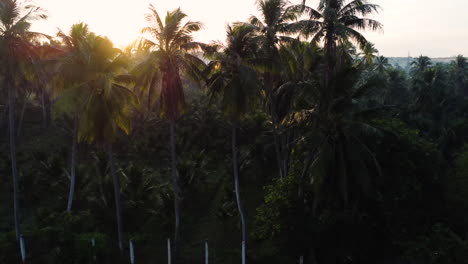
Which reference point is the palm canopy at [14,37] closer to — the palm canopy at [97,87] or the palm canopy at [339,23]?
the palm canopy at [97,87]

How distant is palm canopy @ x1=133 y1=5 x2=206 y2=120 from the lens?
13.5 meters

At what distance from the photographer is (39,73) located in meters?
15.5

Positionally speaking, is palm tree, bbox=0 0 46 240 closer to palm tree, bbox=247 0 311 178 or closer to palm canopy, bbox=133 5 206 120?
palm canopy, bbox=133 5 206 120

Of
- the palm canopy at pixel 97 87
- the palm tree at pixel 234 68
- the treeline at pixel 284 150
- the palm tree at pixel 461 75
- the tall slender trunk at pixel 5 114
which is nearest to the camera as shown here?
the treeline at pixel 284 150

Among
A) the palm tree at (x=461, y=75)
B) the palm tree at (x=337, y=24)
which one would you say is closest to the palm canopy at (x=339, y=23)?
the palm tree at (x=337, y=24)

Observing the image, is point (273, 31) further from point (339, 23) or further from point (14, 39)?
point (14, 39)

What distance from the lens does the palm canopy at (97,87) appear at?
14117mm

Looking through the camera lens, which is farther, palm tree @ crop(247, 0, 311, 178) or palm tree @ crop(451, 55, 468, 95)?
palm tree @ crop(451, 55, 468, 95)

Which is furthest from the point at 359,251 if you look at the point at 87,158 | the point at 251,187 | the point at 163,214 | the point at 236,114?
the point at 87,158

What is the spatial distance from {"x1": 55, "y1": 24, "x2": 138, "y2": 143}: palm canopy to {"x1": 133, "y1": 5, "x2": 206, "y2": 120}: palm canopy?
4.59 ft

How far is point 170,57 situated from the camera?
44.9 feet

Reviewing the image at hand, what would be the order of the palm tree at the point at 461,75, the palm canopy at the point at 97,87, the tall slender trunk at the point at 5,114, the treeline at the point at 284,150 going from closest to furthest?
the treeline at the point at 284,150, the palm canopy at the point at 97,87, the tall slender trunk at the point at 5,114, the palm tree at the point at 461,75

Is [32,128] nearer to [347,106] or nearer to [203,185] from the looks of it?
[203,185]

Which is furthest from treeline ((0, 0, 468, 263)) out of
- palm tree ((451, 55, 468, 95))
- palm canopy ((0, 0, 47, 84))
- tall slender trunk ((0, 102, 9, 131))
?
palm tree ((451, 55, 468, 95))
